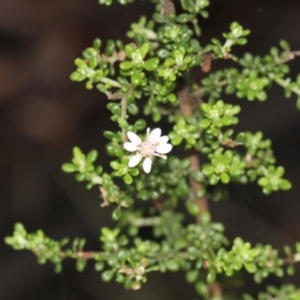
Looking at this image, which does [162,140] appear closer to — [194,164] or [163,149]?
[163,149]

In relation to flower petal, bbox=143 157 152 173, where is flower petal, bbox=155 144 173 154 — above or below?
above

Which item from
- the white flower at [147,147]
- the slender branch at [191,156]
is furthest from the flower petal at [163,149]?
the slender branch at [191,156]

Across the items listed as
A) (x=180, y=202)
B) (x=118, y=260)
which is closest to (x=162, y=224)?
(x=118, y=260)

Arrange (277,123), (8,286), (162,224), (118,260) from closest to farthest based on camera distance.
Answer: (118,260)
(162,224)
(8,286)
(277,123)

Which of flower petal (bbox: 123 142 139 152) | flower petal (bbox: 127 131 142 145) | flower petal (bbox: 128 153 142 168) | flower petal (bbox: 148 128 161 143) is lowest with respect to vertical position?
flower petal (bbox: 128 153 142 168)

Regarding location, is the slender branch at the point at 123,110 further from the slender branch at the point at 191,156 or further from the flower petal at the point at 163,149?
the slender branch at the point at 191,156

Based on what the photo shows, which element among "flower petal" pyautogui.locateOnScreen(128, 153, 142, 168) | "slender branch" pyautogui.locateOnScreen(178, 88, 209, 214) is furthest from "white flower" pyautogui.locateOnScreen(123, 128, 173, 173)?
"slender branch" pyautogui.locateOnScreen(178, 88, 209, 214)

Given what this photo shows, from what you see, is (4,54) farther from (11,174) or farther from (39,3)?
(11,174)

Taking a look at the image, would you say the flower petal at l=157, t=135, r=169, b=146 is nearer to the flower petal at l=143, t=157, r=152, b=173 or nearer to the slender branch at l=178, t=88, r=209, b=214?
the flower petal at l=143, t=157, r=152, b=173
